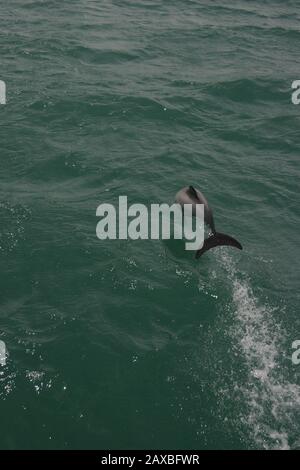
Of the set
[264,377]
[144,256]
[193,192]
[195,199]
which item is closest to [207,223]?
[195,199]

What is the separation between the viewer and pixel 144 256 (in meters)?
14.8

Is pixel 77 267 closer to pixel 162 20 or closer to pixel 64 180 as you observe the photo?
pixel 64 180

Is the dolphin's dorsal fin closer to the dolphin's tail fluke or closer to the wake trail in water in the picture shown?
the dolphin's tail fluke

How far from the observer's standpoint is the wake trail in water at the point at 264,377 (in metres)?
10.2

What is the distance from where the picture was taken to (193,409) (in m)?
10.5

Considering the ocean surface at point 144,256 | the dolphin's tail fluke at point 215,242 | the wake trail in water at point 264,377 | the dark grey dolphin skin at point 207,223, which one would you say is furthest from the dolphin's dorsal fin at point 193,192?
the wake trail in water at point 264,377

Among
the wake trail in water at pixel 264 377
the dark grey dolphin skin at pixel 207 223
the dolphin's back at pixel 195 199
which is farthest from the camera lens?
the dolphin's back at pixel 195 199

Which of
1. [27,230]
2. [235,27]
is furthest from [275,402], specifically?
[235,27]

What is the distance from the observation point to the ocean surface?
1045 cm

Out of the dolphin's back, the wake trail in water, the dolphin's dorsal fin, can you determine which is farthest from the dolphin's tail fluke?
the dolphin's dorsal fin

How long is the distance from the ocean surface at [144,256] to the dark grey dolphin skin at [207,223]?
0.92 m

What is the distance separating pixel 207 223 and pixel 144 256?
2246 millimetres

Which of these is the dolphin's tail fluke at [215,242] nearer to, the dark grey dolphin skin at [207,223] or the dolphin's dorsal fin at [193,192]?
the dark grey dolphin skin at [207,223]

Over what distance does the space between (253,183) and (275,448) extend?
10881 mm
